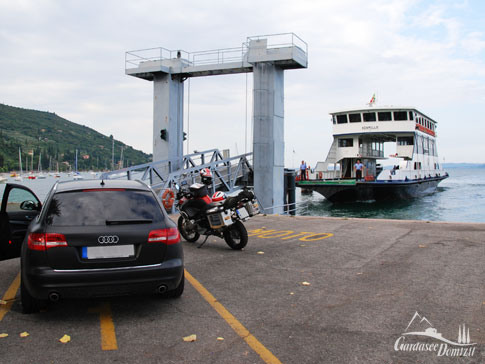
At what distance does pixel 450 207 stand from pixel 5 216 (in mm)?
33927

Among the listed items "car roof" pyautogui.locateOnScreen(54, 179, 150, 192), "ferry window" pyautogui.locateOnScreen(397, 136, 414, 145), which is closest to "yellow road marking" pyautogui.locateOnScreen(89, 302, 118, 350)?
"car roof" pyautogui.locateOnScreen(54, 179, 150, 192)

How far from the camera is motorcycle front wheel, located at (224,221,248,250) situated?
26.8ft

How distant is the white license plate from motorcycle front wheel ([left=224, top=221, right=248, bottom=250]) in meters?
4.09

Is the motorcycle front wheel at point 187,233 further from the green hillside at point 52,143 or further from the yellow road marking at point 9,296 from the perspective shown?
the green hillside at point 52,143

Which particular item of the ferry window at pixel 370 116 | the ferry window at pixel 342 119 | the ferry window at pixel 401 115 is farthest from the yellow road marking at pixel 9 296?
the ferry window at pixel 401 115

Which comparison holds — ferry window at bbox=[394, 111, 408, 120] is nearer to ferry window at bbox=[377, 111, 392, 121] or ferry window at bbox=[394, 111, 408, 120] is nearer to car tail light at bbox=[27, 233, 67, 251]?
ferry window at bbox=[377, 111, 392, 121]

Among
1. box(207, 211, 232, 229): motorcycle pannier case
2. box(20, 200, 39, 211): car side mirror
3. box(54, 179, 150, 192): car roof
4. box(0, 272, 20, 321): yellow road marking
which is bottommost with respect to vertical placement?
box(0, 272, 20, 321): yellow road marking

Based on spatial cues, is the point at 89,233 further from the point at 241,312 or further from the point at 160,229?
the point at 241,312

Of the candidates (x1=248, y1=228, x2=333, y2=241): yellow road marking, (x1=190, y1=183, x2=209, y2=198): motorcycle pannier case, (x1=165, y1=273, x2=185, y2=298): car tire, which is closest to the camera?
(x1=165, y1=273, x2=185, y2=298): car tire

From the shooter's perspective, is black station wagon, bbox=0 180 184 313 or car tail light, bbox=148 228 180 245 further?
car tail light, bbox=148 228 180 245

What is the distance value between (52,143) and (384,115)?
10753 cm

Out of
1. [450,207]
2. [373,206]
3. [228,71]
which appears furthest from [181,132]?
[450,207]

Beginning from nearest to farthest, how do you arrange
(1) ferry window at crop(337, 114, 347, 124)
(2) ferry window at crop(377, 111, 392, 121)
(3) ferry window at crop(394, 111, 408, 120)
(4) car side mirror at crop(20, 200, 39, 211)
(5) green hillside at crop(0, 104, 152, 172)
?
(4) car side mirror at crop(20, 200, 39, 211) → (3) ferry window at crop(394, 111, 408, 120) → (2) ferry window at crop(377, 111, 392, 121) → (1) ferry window at crop(337, 114, 347, 124) → (5) green hillside at crop(0, 104, 152, 172)

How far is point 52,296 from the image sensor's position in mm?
3998
